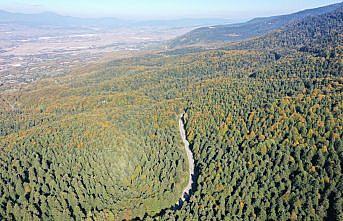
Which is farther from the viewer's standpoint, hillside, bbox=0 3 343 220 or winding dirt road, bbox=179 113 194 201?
winding dirt road, bbox=179 113 194 201

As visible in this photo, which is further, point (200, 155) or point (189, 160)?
point (189, 160)

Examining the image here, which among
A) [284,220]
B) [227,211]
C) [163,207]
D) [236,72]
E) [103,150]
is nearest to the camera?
[284,220]

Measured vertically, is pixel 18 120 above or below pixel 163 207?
above

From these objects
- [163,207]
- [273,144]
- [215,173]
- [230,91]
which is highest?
[230,91]

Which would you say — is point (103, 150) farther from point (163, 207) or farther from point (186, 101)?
point (186, 101)

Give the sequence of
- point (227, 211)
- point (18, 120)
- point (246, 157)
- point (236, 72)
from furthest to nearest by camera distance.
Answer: point (236, 72)
point (18, 120)
point (246, 157)
point (227, 211)

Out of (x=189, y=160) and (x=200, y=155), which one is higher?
(x=200, y=155)

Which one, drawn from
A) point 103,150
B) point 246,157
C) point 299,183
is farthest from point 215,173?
point 103,150

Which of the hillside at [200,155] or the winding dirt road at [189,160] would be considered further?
the winding dirt road at [189,160]
